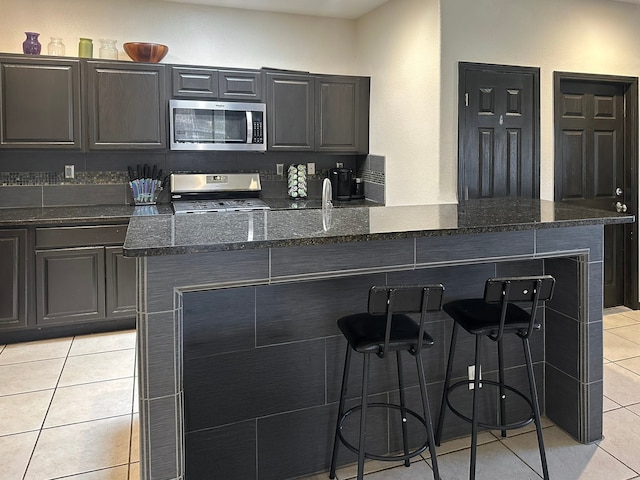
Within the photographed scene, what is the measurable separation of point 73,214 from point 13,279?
64cm

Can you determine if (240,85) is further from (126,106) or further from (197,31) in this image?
(126,106)

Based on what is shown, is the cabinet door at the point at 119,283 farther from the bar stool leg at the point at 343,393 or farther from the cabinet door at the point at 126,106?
the bar stool leg at the point at 343,393

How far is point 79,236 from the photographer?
13.1ft

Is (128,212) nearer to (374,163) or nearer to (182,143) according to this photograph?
(182,143)

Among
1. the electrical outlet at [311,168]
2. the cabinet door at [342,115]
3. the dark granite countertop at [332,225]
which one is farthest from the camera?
the electrical outlet at [311,168]

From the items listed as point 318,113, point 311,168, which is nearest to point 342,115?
point 318,113

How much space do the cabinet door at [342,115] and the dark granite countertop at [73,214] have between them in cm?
162

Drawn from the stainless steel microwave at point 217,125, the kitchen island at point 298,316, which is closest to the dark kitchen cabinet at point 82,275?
the stainless steel microwave at point 217,125

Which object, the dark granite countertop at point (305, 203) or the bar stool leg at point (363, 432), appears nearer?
the bar stool leg at point (363, 432)

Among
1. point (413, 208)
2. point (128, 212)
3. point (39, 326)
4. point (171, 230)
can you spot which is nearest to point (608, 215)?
point (413, 208)

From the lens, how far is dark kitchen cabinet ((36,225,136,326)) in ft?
12.9

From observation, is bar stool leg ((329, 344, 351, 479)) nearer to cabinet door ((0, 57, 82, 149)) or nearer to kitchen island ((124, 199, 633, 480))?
kitchen island ((124, 199, 633, 480))

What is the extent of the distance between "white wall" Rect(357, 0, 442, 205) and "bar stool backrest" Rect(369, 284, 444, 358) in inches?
81.3

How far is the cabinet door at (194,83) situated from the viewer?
4.38m
